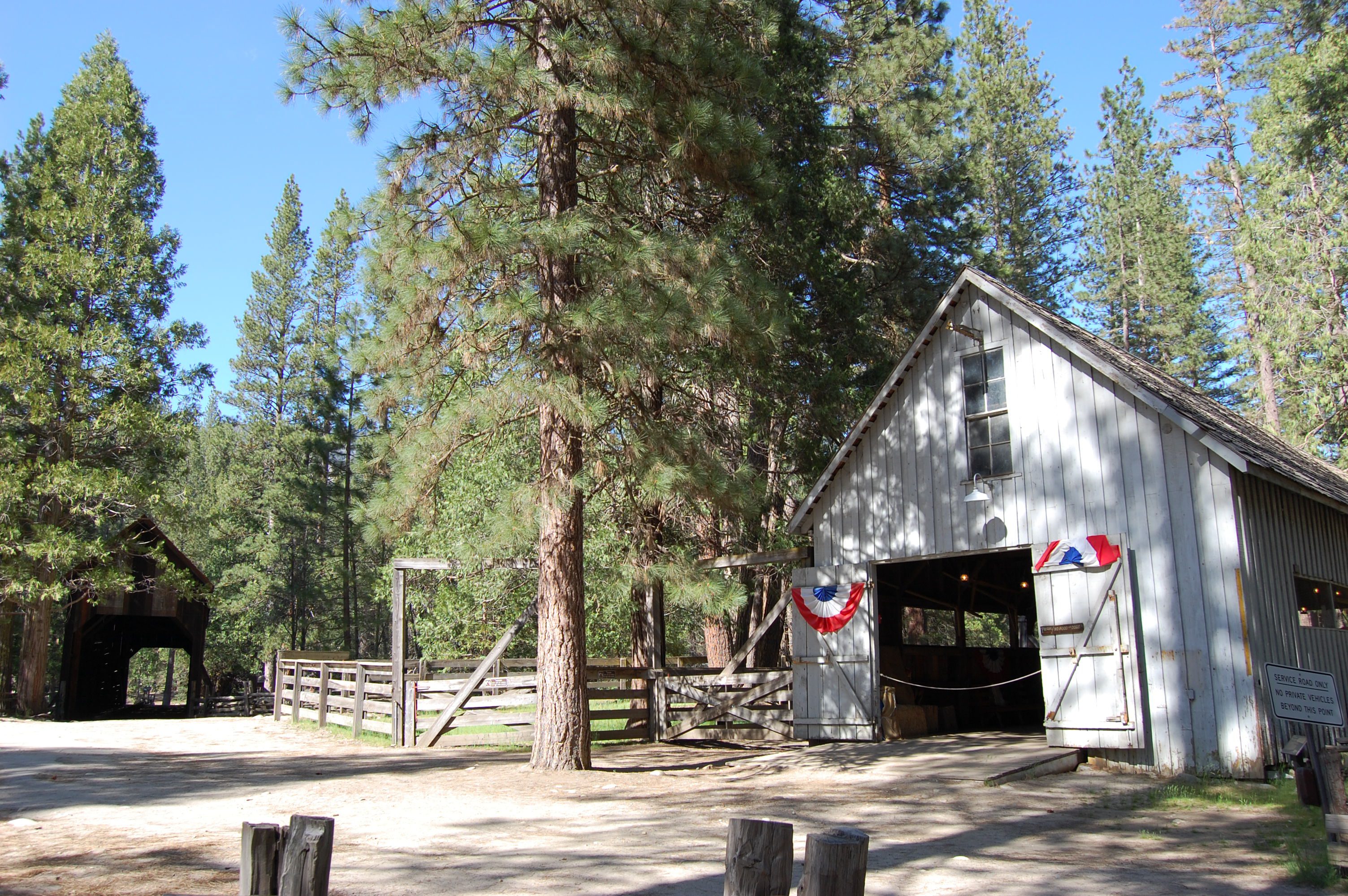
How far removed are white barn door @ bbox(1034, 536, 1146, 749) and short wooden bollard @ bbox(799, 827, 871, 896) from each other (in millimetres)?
8635

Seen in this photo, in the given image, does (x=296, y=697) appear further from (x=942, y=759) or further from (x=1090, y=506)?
(x=1090, y=506)

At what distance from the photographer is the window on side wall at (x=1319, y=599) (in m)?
11.9

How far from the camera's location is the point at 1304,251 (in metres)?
23.6

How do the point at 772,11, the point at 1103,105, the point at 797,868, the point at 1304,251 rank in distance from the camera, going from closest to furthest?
the point at 797,868
the point at 772,11
the point at 1304,251
the point at 1103,105

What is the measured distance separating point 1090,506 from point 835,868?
9.16 m

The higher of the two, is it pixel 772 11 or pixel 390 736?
pixel 772 11

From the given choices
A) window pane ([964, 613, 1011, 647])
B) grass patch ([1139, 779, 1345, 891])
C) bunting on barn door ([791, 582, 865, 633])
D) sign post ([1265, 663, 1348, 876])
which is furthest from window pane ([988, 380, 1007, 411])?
window pane ([964, 613, 1011, 647])

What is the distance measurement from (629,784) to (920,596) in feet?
28.6

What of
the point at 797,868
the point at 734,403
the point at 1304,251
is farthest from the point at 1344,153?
the point at 797,868

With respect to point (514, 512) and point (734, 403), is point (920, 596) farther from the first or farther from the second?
point (514, 512)

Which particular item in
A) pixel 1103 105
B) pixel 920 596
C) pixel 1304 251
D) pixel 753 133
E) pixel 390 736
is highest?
pixel 1103 105

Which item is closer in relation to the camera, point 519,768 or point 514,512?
point 514,512

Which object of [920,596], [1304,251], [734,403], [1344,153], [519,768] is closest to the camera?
[519,768]

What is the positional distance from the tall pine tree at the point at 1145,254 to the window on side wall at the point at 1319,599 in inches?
965
